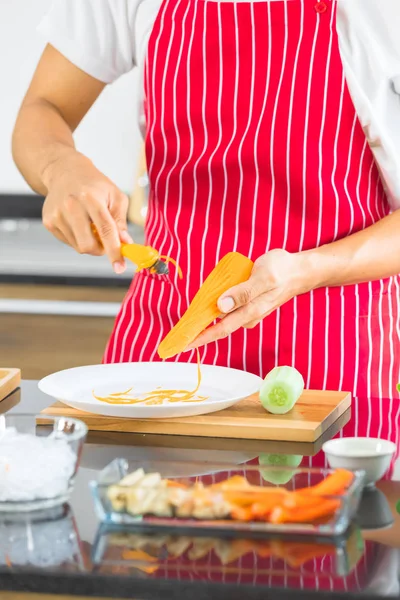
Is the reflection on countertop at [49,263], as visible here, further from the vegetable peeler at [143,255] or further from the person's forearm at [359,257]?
the vegetable peeler at [143,255]

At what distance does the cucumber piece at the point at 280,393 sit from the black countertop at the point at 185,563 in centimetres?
31

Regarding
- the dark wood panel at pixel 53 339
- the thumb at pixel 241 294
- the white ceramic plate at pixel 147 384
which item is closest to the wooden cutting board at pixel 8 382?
the white ceramic plate at pixel 147 384

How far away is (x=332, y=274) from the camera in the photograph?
4.72ft

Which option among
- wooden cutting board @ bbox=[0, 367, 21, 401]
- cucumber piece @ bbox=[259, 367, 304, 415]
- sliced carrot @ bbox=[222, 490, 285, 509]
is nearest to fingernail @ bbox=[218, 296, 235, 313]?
cucumber piece @ bbox=[259, 367, 304, 415]

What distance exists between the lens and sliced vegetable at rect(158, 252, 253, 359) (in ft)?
4.18

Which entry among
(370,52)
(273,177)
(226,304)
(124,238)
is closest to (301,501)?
(226,304)

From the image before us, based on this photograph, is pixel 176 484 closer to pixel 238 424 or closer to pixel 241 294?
pixel 238 424

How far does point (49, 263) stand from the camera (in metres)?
2.94

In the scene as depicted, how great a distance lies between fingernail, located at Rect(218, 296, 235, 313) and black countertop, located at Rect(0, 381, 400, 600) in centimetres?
40

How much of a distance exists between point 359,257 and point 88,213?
407 millimetres

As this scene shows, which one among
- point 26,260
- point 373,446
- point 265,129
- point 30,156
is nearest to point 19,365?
point 26,260

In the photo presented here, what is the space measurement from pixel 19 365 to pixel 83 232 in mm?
1690

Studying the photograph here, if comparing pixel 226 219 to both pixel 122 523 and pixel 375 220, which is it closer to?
pixel 375 220

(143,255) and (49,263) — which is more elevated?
(143,255)
